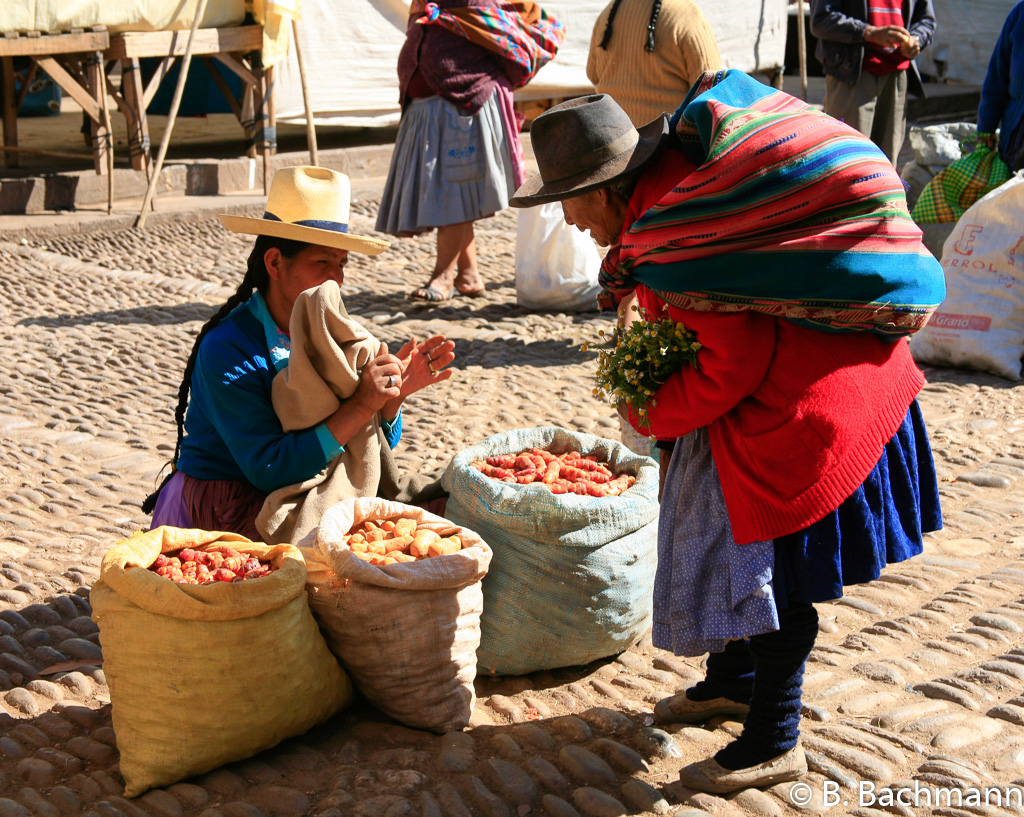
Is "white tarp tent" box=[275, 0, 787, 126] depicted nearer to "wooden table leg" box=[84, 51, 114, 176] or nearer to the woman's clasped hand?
"wooden table leg" box=[84, 51, 114, 176]

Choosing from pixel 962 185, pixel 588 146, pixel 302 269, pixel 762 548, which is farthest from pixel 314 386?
pixel 962 185

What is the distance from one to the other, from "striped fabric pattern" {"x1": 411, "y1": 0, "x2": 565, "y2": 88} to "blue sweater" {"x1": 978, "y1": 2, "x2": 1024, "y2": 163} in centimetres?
293

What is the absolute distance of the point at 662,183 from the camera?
2396 mm

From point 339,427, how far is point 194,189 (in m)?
7.92

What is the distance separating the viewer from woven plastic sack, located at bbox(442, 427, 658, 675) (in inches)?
117

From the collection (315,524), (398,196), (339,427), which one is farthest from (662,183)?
(398,196)

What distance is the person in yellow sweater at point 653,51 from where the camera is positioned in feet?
18.1

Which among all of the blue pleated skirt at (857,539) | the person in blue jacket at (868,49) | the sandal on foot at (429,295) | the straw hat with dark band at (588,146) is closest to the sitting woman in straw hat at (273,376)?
the straw hat with dark band at (588,146)

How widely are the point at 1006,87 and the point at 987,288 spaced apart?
1.72 m

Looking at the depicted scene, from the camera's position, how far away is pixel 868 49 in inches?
275

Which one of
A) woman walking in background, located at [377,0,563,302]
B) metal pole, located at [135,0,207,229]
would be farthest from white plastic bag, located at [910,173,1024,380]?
metal pole, located at [135,0,207,229]

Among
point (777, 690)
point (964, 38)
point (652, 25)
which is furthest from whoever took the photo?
point (964, 38)

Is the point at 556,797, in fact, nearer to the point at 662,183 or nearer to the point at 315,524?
the point at 315,524

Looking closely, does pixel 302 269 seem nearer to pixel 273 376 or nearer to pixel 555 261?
pixel 273 376
